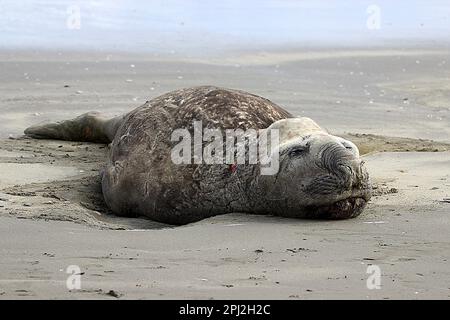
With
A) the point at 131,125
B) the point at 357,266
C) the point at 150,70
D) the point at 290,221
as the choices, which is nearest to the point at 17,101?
the point at 150,70

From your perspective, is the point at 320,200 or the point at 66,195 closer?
the point at 320,200

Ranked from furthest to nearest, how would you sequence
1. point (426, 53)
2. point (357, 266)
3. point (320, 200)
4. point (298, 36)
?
1. point (298, 36)
2. point (426, 53)
3. point (320, 200)
4. point (357, 266)

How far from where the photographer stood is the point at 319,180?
6.62m

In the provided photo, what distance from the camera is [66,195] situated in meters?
7.77

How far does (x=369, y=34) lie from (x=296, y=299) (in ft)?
59.9

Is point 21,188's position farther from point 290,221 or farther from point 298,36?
point 298,36

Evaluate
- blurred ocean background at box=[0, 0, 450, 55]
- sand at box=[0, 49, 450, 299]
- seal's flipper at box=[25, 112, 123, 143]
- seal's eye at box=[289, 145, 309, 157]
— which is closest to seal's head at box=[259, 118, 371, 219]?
seal's eye at box=[289, 145, 309, 157]

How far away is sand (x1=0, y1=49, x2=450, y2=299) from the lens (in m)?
4.91

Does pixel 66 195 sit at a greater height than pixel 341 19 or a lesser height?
lesser

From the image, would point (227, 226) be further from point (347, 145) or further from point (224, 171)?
point (347, 145)

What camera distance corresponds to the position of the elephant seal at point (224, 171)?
6652 millimetres

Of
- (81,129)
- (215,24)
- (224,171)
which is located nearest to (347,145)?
(224,171)

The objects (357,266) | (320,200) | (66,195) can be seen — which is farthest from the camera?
(66,195)

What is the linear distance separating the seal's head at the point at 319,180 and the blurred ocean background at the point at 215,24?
11143mm
